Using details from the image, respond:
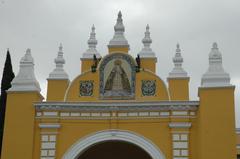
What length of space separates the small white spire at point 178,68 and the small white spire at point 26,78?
14.5 feet

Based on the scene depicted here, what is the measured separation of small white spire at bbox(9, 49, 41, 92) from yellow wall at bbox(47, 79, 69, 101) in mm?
415

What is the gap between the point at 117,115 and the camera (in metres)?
16.8

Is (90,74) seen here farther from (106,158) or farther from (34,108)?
(106,158)

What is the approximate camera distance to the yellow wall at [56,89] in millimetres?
17438

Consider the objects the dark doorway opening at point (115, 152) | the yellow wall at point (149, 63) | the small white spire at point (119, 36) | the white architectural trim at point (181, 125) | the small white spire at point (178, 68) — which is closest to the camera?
the white architectural trim at point (181, 125)

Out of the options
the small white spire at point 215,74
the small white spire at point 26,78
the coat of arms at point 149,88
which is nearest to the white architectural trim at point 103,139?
the coat of arms at point 149,88

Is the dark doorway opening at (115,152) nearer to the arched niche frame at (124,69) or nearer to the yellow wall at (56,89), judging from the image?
the arched niche frame at (124,69)

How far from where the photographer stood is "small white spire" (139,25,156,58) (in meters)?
17.8

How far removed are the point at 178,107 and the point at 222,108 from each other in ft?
4.54

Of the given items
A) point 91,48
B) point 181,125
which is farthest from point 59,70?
point 181,125

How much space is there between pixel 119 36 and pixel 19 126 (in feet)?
15.0

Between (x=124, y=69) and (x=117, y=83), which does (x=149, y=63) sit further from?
(x=117, y=83)

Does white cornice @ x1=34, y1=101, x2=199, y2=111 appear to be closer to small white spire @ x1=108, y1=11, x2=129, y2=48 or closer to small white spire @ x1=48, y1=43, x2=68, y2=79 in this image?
small white spire @ x1=48, y1=43, x2=68, y2=79

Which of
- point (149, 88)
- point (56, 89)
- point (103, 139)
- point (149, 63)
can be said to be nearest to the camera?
point (103, 139)
